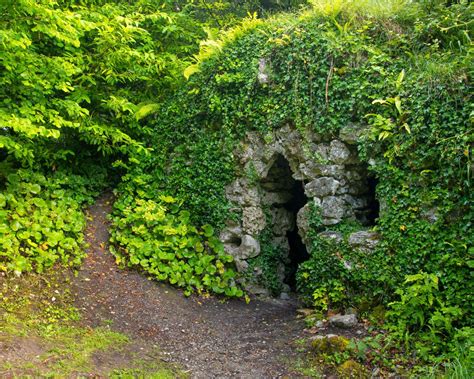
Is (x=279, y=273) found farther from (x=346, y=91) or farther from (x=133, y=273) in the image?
(x=346, y=91)

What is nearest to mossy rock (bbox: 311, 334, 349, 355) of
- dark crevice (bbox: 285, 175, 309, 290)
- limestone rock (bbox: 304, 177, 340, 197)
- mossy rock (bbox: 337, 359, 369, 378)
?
mossy rock (bbox: 337, 359, 369, 378)

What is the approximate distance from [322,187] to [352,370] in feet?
9.57

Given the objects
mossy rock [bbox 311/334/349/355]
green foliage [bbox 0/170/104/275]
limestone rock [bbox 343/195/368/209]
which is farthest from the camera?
limestone rock [bbox 343/195/368/209]

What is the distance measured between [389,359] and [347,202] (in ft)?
8.56

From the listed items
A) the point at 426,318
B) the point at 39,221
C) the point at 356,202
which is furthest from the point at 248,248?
the point at 39,221

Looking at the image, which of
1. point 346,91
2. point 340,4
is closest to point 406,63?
point 346,91

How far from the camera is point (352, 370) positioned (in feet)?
15.6

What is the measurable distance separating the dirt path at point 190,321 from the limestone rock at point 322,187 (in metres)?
2.06

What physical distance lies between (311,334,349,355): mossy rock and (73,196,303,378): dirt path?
1.12ft

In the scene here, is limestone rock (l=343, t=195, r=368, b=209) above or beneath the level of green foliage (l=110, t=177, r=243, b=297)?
above

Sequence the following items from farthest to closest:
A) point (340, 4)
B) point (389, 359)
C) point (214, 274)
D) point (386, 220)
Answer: point (214, 274) → point (340, 4) → point (386, 220) → point (389, 359)

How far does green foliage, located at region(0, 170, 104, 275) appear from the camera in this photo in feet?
19.4

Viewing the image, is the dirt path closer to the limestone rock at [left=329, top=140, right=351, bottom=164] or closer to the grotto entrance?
the grotto entrance

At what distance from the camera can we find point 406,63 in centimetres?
615
